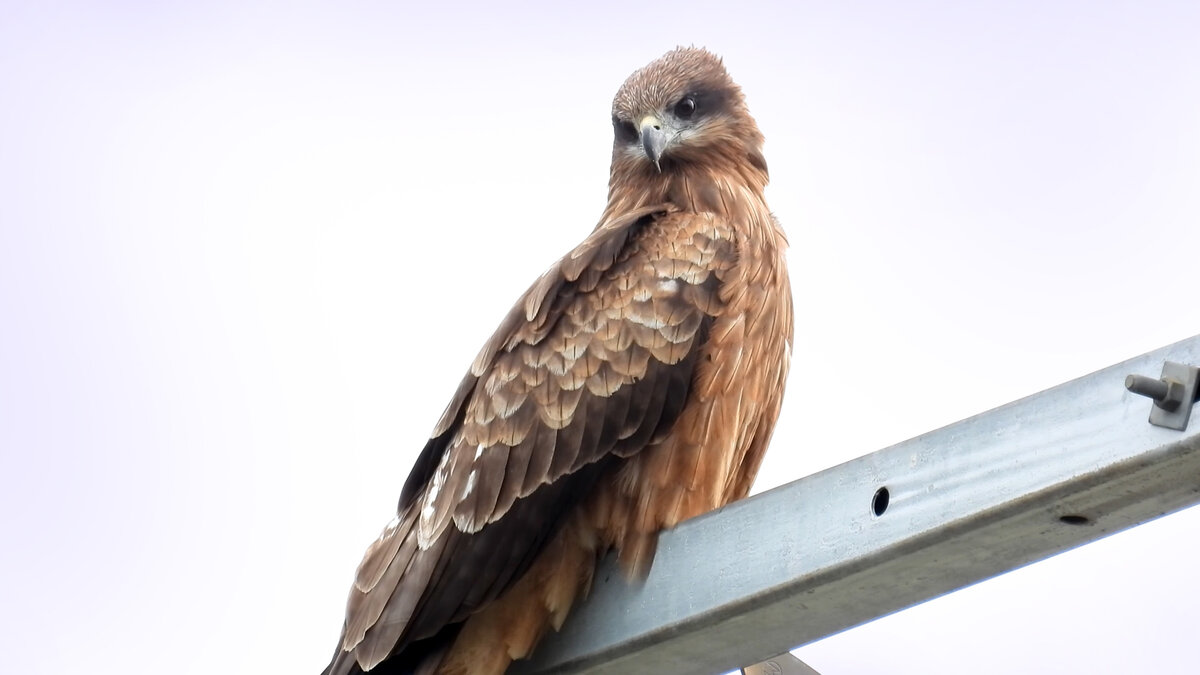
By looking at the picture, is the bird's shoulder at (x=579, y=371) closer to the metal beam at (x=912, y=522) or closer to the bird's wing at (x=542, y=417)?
the bird's wing at (x=542, y=417)

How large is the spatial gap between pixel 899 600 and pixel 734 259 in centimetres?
230

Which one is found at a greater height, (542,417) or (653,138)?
(653,138)

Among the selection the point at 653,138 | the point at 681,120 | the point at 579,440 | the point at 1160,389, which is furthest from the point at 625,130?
the point at 1160,389

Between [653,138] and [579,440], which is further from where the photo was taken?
[653,138]

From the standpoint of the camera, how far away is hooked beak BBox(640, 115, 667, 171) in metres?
6.56

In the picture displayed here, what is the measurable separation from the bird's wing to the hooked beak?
0.83m

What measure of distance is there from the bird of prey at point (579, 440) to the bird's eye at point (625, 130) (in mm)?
1008

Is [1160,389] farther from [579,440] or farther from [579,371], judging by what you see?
[579,371]

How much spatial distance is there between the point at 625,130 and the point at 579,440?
228 centimetres

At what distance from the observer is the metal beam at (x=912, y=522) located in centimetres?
296

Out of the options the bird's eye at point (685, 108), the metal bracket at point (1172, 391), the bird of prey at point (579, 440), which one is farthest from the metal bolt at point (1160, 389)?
the bird's eye at point (685, 108)

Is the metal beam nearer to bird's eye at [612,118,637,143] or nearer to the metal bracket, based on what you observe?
the metal bracket

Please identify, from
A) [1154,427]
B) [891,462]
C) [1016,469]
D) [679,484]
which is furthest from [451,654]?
[1154,427]

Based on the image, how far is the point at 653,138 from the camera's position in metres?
6.65
